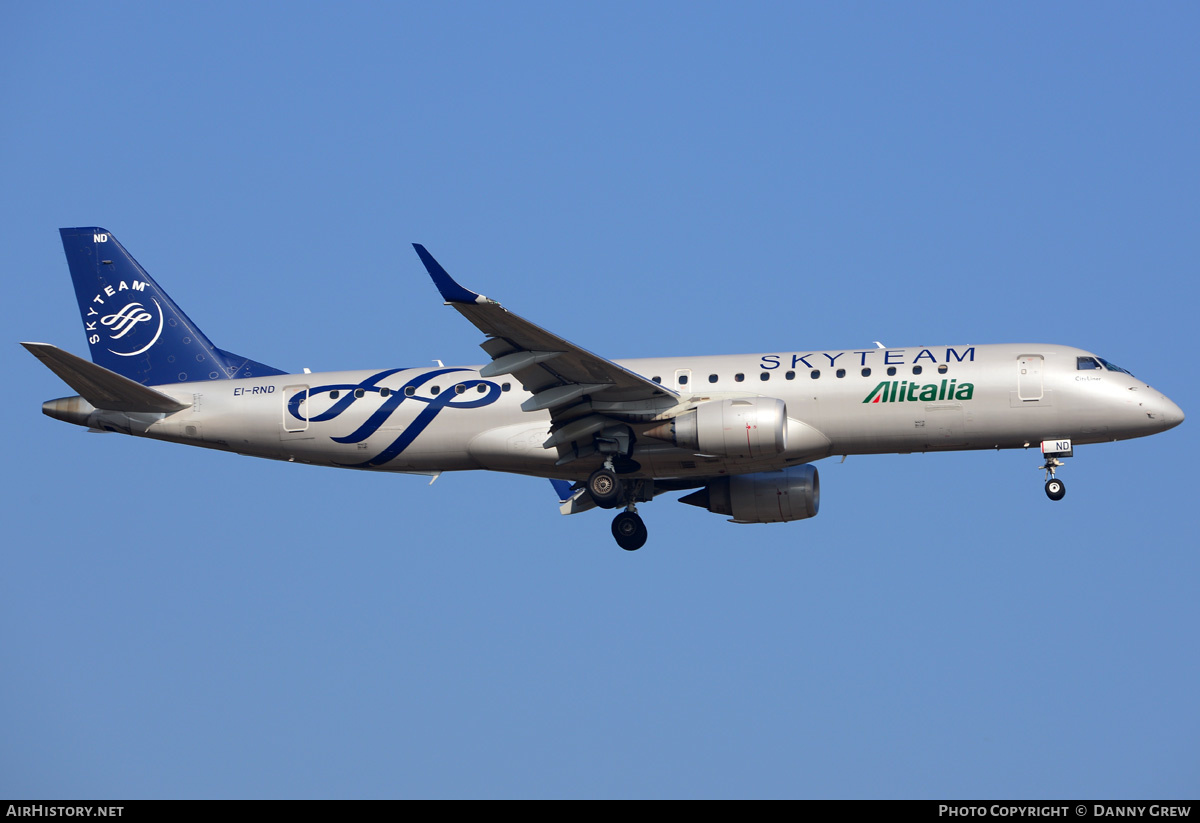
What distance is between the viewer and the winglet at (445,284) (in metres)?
29.9

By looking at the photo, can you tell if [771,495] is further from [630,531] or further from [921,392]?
[921,392]

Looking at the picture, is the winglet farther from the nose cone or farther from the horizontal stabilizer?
the nose cone

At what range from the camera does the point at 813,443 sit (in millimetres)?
35531

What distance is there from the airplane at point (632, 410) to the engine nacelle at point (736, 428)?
1.7 inches

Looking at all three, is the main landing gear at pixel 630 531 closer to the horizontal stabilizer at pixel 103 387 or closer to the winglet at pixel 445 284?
the winglet at pixel 445 284

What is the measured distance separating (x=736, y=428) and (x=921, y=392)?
4.92 metres

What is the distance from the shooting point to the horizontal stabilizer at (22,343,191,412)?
3466 centimetres

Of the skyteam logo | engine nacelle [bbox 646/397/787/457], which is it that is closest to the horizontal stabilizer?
the skyteam logo

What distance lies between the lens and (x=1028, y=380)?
35312 mm

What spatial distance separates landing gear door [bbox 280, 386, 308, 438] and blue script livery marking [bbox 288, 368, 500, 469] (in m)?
0.03

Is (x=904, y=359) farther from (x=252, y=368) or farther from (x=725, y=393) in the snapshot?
(x=252, y=368)

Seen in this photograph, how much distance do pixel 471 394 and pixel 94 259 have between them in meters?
13.0
